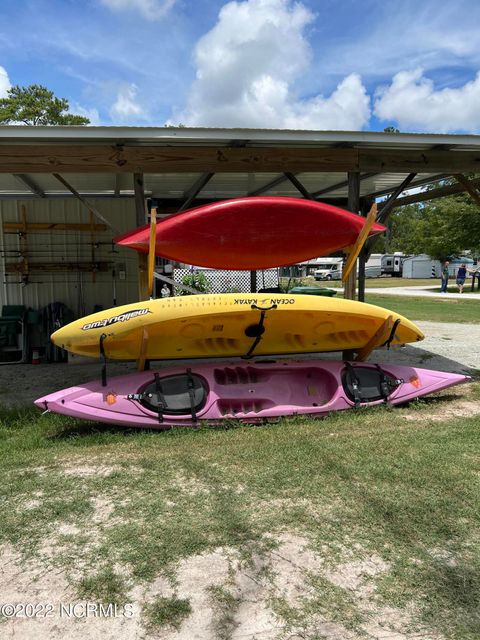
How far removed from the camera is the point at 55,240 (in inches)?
331

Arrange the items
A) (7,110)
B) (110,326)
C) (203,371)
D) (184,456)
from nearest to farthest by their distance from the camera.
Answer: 1. (184,456)
2. (110,326)
3. (203,371)
4. (7,110)

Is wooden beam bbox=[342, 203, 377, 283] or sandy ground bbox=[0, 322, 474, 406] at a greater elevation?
wooden beam bbox=[342, 203, 377, 283]

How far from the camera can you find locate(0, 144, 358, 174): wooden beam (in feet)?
16.2

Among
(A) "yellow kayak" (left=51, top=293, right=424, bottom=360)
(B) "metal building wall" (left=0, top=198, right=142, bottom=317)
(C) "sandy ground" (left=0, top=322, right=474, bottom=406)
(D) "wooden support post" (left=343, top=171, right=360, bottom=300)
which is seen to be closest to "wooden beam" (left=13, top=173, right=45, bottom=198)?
(B) "metal building wall" (left=0, top=198, right=142, bottom=317)

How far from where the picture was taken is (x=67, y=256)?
8.42 metres

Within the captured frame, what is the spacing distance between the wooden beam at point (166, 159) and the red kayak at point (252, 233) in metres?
0.48

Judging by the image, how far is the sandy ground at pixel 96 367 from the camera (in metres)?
5.99

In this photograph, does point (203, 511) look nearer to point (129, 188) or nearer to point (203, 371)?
point (203, 371)

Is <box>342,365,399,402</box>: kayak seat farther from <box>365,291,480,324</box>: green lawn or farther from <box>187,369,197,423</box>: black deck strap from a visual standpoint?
<box>365,291,480,324</box>: green lawn

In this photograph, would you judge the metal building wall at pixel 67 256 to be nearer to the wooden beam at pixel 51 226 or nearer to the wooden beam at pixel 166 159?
the wooden beam at pixel 51 226

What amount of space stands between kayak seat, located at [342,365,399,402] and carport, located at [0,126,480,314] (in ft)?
3.97

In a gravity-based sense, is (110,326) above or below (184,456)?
above

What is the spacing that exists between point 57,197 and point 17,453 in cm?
611

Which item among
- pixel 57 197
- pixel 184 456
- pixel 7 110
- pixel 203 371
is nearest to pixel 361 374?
pixel 203 371
